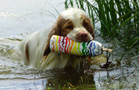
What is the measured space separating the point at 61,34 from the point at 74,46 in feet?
1.65

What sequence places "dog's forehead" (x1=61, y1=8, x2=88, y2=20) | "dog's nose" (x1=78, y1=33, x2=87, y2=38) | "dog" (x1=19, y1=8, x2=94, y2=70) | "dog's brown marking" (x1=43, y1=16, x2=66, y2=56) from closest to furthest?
"dog's nose" (x1=78, y1=33, x2=87, y2=38)
"dog" (x1=19, y1=8, x2=94, y2=70)
"dog's forehead" (x1=61, y1=8, x2=88, y2=20)
"dog's brown marking" (x1=43, y1=16, x2=66, y2=56)

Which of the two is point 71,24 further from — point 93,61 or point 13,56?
point 13,56

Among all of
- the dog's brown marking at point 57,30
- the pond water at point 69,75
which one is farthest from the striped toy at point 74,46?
the pond water at point 69,75

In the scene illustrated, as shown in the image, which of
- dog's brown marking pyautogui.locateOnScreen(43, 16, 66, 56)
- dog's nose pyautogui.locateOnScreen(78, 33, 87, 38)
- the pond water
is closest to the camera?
the pond water

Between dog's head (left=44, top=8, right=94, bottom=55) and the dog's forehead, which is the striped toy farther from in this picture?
the dog's forehead

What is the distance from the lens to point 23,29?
31.3ft

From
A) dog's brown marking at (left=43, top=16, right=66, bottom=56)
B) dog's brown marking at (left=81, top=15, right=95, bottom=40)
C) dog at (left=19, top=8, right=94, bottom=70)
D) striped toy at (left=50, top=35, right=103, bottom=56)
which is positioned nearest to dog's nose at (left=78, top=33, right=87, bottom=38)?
dog at (left=19, top=8, right=94, bottom=70)

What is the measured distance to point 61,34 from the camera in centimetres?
538

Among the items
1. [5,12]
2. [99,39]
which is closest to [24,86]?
[99,39]

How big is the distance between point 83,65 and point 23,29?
162 inches

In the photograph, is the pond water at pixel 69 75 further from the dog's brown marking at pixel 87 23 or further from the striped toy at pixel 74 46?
the dog's brown marking at pixel 87 23

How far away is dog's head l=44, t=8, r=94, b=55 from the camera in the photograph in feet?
16.0

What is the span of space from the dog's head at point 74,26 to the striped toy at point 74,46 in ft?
0.23

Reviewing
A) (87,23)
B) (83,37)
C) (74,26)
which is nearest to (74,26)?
(74,26)
